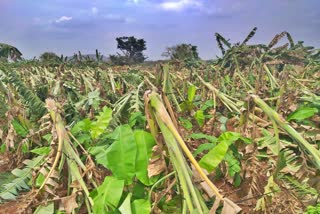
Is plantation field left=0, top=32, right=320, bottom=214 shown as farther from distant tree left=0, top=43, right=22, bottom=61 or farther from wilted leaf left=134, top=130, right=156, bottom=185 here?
distant tree left=0, top=43, right=22, bottom=61

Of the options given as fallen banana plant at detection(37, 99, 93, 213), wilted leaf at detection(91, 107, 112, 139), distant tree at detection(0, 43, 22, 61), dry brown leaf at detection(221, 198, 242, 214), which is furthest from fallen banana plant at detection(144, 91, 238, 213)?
distant tree at detection(0, 43, 22, 61)

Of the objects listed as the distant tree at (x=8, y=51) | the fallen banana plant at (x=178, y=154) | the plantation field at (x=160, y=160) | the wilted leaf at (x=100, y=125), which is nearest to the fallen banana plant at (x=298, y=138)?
the plantation field at (x=160, y=160)

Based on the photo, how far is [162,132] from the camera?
146 cm

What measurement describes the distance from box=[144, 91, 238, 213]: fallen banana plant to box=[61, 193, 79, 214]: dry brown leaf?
1.24 feet

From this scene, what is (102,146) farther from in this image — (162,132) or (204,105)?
(204,105)

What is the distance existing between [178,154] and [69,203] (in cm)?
49

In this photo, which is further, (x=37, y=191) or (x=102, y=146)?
(x=102, y=146)

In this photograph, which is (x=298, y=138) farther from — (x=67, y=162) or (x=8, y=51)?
(x=8, y=51)

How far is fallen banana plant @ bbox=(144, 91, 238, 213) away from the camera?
1327 mm

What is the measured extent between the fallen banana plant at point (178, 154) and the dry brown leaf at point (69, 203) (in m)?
0.38

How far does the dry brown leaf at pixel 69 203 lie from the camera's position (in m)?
1.64

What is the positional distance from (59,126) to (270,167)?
94cm

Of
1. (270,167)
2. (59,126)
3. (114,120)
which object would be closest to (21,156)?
(114,120)

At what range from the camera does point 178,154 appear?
55.2 inches
